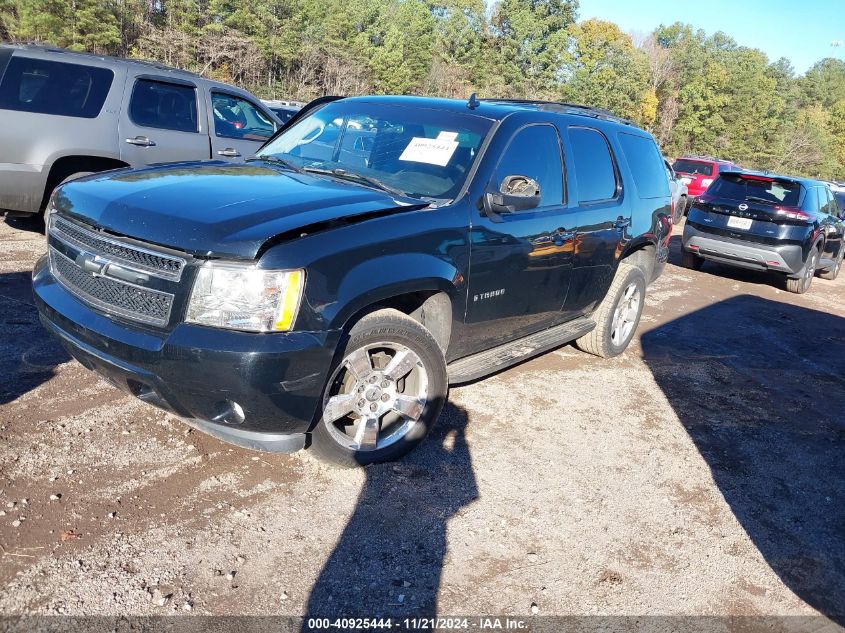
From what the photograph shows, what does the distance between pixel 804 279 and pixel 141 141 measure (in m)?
9.52

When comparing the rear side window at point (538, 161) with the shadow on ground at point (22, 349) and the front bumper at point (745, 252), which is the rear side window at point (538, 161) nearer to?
the shadow on ground at point (22, 349)

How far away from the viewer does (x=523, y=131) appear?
426 centimetres

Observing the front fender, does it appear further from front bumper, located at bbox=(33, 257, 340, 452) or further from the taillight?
the taillight

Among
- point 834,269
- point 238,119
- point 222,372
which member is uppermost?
point 238,119

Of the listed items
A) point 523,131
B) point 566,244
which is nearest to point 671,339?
point 566,244

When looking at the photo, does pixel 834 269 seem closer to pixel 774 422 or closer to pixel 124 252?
pixel 774 422

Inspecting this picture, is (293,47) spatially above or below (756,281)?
above

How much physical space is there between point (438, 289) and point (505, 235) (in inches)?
25.2

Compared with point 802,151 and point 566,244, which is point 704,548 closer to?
point 566,244

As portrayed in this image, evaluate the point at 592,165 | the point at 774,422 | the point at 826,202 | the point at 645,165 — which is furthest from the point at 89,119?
the point at 826,202

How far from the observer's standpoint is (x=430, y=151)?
403 centimetres

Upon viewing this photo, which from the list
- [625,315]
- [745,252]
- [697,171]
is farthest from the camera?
[697,171]

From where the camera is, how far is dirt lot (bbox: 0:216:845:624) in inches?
105

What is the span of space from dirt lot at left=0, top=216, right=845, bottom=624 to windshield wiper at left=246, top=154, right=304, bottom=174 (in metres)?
1.65
